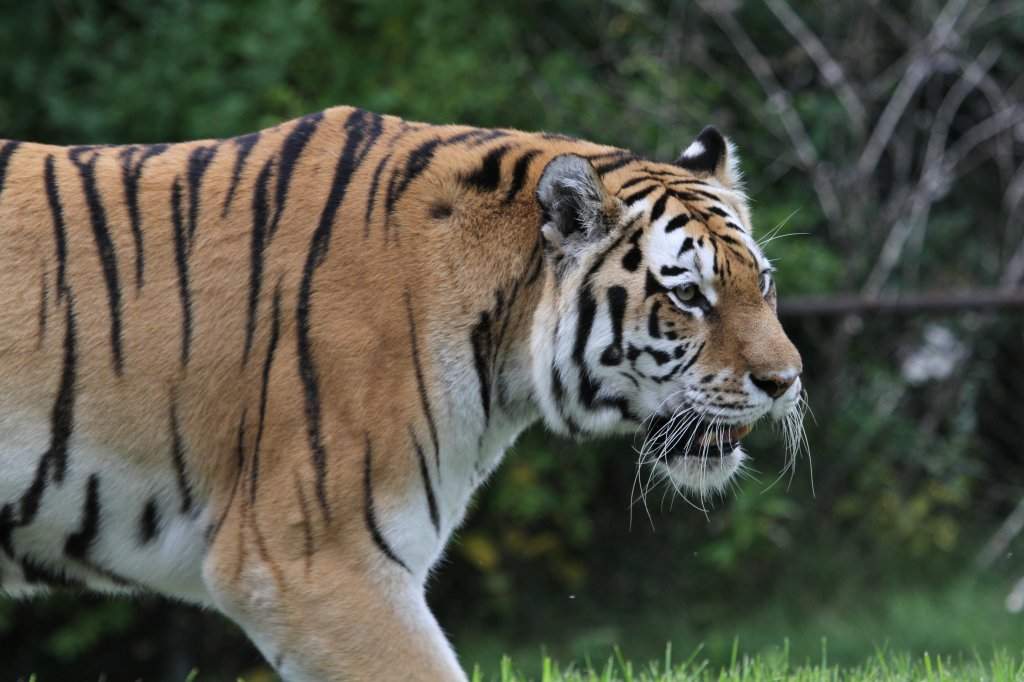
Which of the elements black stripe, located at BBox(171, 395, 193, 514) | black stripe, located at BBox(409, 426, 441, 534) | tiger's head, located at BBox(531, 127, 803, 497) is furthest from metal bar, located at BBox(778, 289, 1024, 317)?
black stripe, located at BBox(171, 395, 193, 514)

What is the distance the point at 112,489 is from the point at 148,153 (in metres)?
0.83

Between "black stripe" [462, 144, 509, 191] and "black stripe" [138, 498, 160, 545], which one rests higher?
"black stripe" [462, 144, 509, 191]

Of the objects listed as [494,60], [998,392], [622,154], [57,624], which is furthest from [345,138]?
[998,392]

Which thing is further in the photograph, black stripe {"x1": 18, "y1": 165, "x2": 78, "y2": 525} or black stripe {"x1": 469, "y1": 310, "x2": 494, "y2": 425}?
black stripe {"x1": 469, "y1": 310, "x2": 494, "y2": 425}

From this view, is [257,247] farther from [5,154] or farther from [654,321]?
[654,321]

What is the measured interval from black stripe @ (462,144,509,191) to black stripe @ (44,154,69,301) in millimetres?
932

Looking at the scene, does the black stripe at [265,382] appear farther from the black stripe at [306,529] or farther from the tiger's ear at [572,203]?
the tiger's ear at [572,203]

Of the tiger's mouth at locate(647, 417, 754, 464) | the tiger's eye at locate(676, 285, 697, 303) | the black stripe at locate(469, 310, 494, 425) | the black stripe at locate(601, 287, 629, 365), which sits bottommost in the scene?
the tiger's mouth at locate(647, 417, 754, 464)

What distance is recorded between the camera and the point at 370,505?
305 centimetres

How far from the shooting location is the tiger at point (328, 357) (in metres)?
3.06

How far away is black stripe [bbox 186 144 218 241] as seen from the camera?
3.30 metres

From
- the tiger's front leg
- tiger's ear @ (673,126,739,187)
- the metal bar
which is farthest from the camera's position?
the metal bar

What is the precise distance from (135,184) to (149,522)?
0.80 m

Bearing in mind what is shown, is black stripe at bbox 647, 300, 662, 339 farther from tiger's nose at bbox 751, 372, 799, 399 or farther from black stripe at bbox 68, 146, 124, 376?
black stripe at bbox 68, 146, 124, 376
